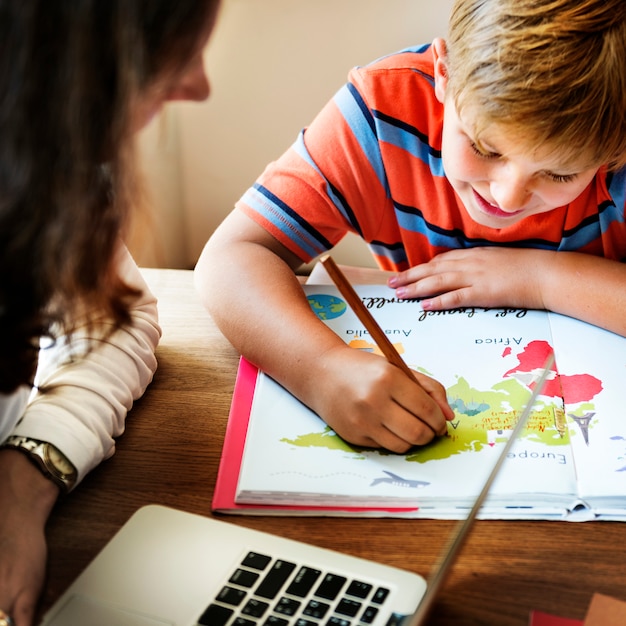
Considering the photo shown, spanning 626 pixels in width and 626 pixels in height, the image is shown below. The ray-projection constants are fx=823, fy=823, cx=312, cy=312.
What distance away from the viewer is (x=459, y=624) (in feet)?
1.70

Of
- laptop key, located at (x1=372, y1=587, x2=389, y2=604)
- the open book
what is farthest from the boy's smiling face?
laptop key, located at (x1=372, y1=587, x2=389, y2=604)

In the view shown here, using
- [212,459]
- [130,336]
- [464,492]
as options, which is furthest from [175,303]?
[464,492]

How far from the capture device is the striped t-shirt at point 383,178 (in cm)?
91

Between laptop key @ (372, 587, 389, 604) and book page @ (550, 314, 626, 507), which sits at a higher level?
laptop key @ (372, 587, 389, 604)

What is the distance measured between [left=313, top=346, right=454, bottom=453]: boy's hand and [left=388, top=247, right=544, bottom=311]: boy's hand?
176 mm

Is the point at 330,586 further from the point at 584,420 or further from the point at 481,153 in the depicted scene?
the point at 481,153

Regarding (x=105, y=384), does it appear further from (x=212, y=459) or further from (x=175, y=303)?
(x=175, y=303)

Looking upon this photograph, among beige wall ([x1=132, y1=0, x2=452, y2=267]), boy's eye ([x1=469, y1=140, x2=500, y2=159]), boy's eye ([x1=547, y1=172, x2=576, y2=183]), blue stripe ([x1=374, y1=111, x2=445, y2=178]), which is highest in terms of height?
boy's eye ([x1=469, y1=140, x2=500, y2=159])

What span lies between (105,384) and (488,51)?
0.43 metres

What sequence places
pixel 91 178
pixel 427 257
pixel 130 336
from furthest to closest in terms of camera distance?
1. pixel 427 257
2. pixel 130 336
3. pixel 91 178

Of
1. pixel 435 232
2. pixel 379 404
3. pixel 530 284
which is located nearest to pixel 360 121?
pixel 435 232

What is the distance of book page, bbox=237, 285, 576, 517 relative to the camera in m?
0.61

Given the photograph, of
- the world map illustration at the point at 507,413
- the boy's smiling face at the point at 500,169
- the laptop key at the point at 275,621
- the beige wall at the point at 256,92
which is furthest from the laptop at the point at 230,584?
the beige wall at the point at 256,92

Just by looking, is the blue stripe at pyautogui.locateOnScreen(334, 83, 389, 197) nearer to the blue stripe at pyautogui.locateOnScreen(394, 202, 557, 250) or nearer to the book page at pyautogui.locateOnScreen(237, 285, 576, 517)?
the blue stripe at pyautogui.locateOnScreen(394, 202, 557, 250)
